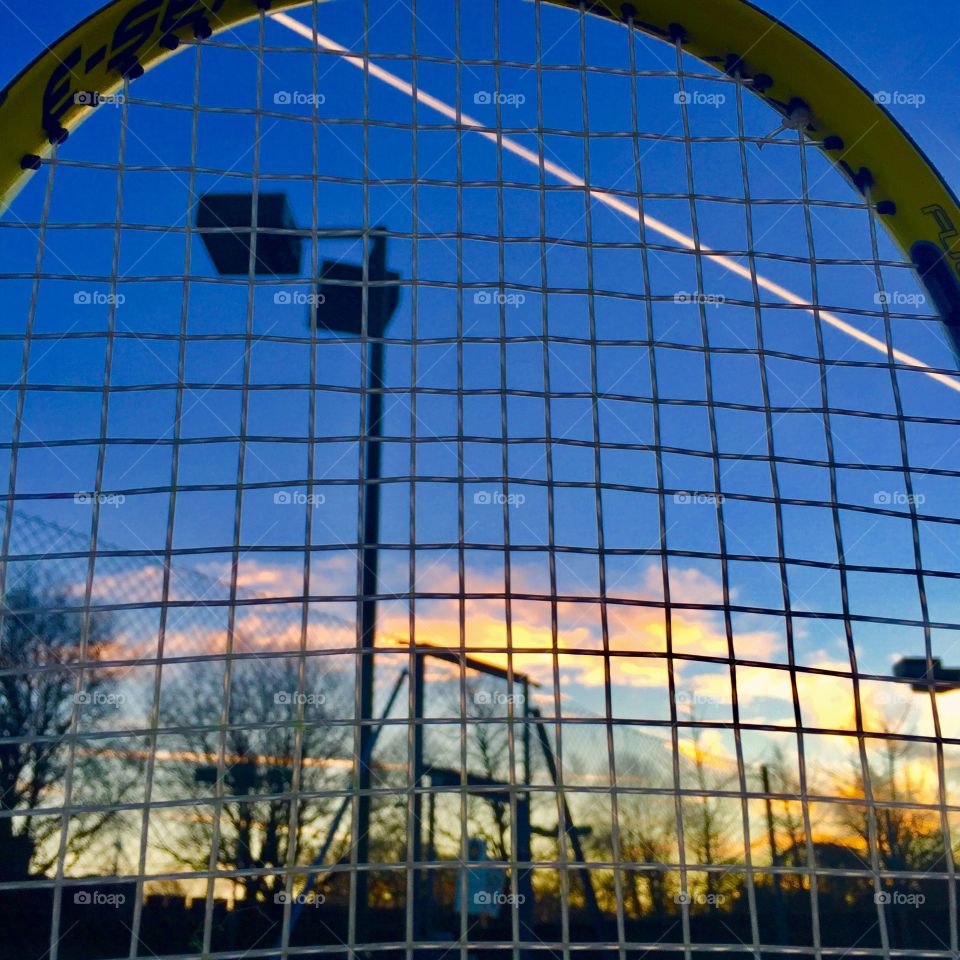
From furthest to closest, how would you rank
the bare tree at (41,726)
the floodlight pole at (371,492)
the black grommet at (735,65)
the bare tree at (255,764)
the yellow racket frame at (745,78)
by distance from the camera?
the bare tree at (41,726)
the bare tree at (255,764)
the black grommet at (735,65)
the yellow racket frame at (745,78)
the floodlight pole at (371,492)

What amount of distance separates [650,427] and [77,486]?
6.53 ft

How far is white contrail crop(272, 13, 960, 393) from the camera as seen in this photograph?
12.3 ft

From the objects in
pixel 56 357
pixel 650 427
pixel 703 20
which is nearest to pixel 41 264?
pixel 56 357

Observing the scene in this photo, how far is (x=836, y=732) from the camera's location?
344 centimetres

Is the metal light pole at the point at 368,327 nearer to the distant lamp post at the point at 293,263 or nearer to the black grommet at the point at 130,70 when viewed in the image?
the distant lamp post at the point at 293,263

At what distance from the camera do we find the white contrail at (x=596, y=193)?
3.75 meters

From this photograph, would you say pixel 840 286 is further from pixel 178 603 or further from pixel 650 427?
pixel 178 603

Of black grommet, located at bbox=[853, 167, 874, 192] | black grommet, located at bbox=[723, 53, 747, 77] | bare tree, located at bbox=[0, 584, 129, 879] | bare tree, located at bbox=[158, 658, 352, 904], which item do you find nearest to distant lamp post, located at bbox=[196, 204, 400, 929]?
black grommet, located at bbox=[723, 53, 747, 77]

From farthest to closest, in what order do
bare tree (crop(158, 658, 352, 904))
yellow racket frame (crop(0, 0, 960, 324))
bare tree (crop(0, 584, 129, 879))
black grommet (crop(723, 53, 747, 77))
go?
1. bare tree (crop(0, 584, 129, 879))
2. bare tree (crop(158, 658, 352, 904))
3. black grommet (crop(723, 53, 747, 77))
4. yellow racket frame (crop(0, 0, 960, 324))

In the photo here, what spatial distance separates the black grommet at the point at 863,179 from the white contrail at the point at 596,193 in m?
0.48

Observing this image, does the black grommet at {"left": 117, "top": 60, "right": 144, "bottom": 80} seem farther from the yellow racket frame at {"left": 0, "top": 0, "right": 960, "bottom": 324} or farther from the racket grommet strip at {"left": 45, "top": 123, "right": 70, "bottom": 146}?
the racket grommet strip at {"left": 45, "top": 123, "right": 70, "bottom": 146}

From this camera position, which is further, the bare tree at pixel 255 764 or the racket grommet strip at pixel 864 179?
the bare tree at pixel 255 764

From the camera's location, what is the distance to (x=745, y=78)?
388 cm

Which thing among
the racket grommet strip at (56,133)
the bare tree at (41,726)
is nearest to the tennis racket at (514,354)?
the racket grommet strip at (56,133)
